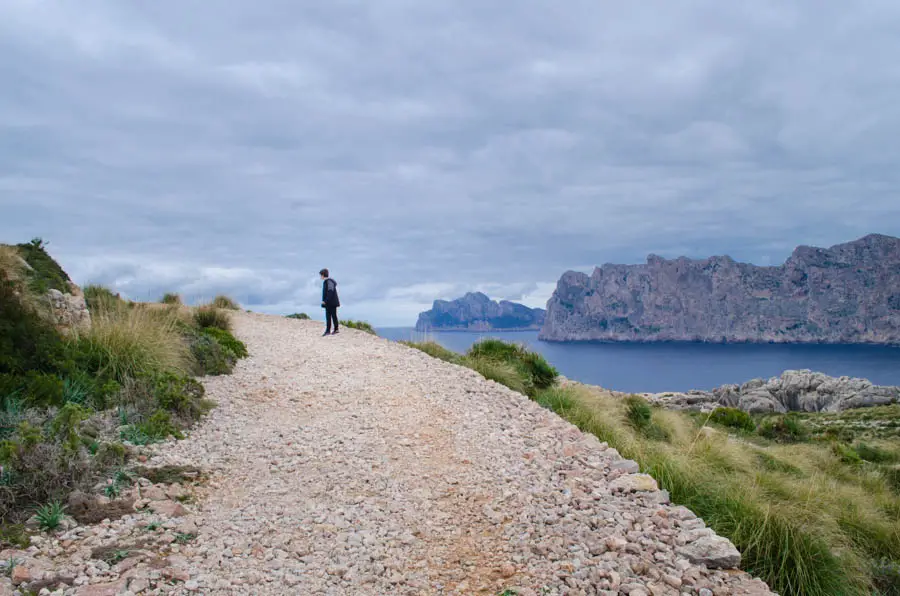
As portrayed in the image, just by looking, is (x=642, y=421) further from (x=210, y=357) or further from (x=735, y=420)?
(x=735, y=420)

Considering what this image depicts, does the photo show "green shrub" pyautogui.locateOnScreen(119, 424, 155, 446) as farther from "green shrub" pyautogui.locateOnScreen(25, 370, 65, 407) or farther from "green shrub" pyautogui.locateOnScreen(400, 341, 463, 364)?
"green shrub" pyautogui.locateOnScreen(400, 341, 463, 364)

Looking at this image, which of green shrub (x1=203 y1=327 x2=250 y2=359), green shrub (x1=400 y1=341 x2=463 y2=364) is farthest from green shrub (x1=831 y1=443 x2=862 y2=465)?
green shrub (x1=203 y1=327 x2=250 y2=359)

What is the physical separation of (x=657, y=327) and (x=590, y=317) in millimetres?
17566

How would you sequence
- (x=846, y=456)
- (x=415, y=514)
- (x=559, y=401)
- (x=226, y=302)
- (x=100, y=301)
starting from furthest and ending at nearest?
1. (x=226, y=302)
2. (x=846, y=456)
3. (x=100, y=301)
4. (x=559, y=401)
5. (x=415, y=514)

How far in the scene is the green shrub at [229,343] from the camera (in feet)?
42.9

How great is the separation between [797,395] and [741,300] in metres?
117

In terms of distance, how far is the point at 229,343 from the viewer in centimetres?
1342

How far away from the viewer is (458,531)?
5461mm

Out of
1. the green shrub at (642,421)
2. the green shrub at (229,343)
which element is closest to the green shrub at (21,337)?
the green shrub at (229,343)

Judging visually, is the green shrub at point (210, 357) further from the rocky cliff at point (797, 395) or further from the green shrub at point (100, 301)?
the rocky cliff at point (797, 395)

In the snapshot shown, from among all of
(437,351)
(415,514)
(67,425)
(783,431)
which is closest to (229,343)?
(437,351)

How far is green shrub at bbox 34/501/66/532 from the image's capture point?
16.7ft

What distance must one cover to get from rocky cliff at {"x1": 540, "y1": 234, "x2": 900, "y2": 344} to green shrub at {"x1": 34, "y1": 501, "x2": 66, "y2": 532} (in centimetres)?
14853

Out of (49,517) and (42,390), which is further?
(42,390)
